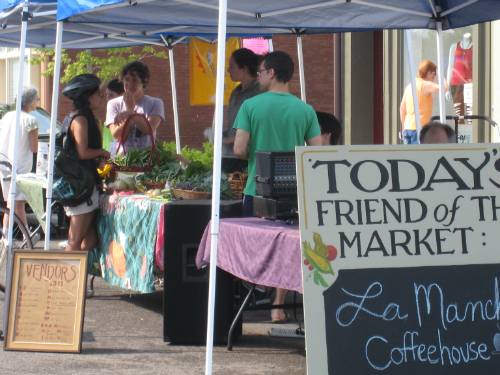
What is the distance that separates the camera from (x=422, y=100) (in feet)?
27.0

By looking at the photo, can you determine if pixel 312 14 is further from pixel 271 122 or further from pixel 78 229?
pixel 78 229

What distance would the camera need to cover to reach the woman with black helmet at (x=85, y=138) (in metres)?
5.39

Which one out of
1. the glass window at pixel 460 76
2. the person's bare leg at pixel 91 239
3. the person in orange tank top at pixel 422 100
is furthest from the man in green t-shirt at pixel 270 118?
the glass window at pixel 460 76

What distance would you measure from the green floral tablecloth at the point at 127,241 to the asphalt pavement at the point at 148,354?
1.15 ft

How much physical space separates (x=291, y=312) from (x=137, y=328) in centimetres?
135

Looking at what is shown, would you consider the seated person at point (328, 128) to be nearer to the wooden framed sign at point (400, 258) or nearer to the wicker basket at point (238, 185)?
the wicker basket at point (238, 185)

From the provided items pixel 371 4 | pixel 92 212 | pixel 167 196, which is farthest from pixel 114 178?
pixel 371 4

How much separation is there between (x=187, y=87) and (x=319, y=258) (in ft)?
56.7

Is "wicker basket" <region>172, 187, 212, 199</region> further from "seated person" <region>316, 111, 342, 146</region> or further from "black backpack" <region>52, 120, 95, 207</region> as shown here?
"seated person" <region>316, 111, 342, 146</region>

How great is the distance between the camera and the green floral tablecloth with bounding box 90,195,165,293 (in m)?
5.07

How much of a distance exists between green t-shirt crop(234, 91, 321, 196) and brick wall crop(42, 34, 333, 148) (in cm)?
1444

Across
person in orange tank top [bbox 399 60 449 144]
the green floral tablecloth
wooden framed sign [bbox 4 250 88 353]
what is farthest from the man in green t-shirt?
person in orange tank top [bbox 399 60 449 144]

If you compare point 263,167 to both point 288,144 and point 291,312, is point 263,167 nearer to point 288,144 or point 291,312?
point 288,144

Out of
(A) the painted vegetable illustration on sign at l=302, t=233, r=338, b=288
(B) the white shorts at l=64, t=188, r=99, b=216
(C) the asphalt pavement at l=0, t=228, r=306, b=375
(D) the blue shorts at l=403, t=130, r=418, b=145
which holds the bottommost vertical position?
(C) the asphalt pavement at l=0, t=228, r=306, b=375
